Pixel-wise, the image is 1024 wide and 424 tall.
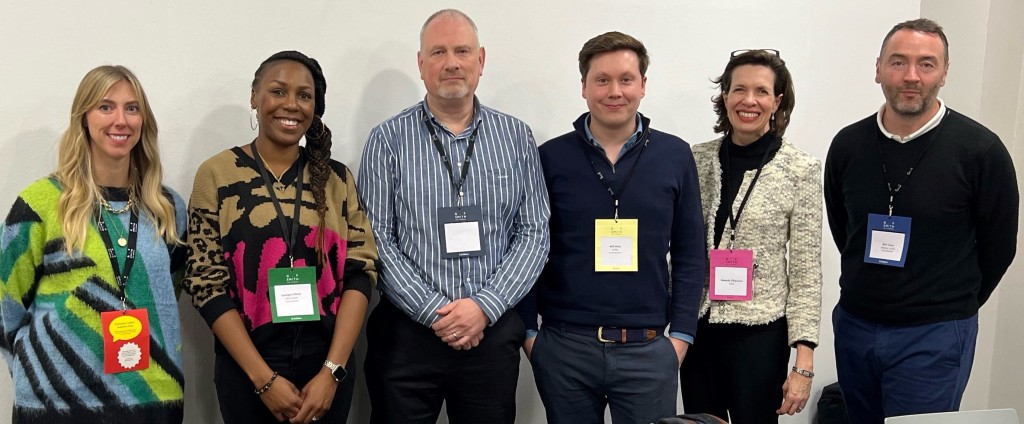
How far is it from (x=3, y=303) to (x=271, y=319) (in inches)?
27.3

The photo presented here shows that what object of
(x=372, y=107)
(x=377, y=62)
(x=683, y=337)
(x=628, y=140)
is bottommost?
(x=683, y=337)

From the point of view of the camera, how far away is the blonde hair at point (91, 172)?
208 centimetres

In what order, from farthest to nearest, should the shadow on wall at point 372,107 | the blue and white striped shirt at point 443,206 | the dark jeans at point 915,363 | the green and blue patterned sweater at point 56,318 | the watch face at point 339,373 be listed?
the shadow on wall at point 372,107, the dark jeans at point 915,363, the blue and white striped shirt at point 443,206, the watch face at point 339,373, the green and blue patterned sweater at point 56,318

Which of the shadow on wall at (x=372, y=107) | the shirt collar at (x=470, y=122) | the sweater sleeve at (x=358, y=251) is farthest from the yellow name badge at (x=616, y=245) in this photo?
the shadow on wall at (x=372, y=107)

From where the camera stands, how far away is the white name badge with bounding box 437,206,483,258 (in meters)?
2.43

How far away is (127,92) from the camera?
2.19m

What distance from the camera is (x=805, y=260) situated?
254 centimetres

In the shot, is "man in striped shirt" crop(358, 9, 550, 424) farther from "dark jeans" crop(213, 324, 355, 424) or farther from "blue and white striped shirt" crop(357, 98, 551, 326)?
"dark jeans" crop(213, 324, 355, 424)

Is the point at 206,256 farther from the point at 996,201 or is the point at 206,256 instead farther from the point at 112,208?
the point at 996,201

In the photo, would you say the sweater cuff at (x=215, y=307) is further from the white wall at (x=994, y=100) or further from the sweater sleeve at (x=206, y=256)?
the white wall at (x=994, y=100)

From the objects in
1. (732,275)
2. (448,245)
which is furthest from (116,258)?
(732,275)

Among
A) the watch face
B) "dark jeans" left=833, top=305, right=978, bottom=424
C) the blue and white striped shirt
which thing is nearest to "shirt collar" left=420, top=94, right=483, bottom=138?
the blue and white striped shirt

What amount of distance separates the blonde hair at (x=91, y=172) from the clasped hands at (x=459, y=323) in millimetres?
806

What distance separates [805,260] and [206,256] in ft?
6.10
